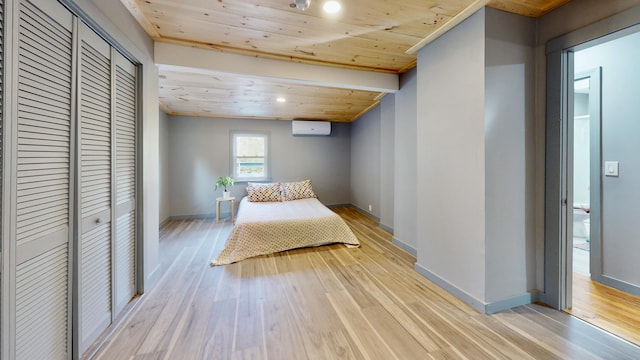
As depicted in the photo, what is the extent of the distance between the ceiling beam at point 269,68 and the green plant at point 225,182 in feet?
9.50

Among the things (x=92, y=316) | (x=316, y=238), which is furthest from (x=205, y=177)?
(x=92, y=316)

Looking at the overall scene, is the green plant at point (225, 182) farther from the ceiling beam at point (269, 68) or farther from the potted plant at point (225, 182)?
the ceiling beam at point (269, 68)

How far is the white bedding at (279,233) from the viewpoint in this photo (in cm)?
300

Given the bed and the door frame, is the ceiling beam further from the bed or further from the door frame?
the bed

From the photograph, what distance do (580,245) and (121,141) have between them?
5474 millimetres

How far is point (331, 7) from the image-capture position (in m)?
1.80

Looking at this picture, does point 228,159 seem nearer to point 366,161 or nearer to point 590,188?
point 366,161

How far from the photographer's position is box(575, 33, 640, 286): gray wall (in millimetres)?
2033

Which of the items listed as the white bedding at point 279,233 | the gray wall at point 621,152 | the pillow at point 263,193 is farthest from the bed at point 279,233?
the gray wall at point 621,152

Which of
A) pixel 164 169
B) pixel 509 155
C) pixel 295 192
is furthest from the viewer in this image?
pixel 295 192

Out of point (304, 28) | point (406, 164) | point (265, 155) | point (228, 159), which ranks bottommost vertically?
point (406, 164)

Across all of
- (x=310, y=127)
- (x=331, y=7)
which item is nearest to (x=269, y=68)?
(x=331, y=7)

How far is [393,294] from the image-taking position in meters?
2.14

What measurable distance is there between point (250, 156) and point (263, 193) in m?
1.24
